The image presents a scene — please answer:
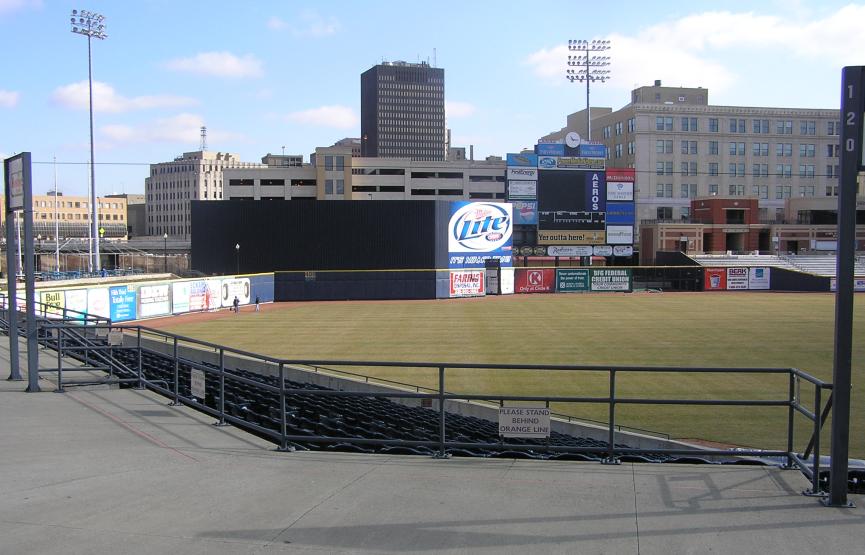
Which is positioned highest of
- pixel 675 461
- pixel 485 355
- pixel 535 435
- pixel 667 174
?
pixel 667 174

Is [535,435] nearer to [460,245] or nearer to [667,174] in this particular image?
[460,245]

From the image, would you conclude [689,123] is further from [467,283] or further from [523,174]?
[467,283]

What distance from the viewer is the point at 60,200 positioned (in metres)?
164

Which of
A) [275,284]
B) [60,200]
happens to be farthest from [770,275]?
[60,200]

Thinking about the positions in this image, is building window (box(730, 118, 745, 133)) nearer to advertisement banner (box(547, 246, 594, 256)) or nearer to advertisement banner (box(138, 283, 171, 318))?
advertisement banner (box(547, 246, 594, 256))

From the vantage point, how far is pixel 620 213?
2724 inches

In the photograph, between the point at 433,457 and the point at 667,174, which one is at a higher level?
the point at 667,174

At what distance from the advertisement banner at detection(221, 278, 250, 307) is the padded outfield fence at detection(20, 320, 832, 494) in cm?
3058

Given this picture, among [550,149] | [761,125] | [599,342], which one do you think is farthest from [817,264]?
[599,342]

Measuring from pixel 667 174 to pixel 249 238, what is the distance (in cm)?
6195

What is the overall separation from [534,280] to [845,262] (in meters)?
61.7

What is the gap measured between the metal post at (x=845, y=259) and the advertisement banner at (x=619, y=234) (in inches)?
2524

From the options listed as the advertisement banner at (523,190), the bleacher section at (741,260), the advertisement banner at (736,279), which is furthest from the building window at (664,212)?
the advertisement banner at (523,190)

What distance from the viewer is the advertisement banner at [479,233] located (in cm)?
6288
